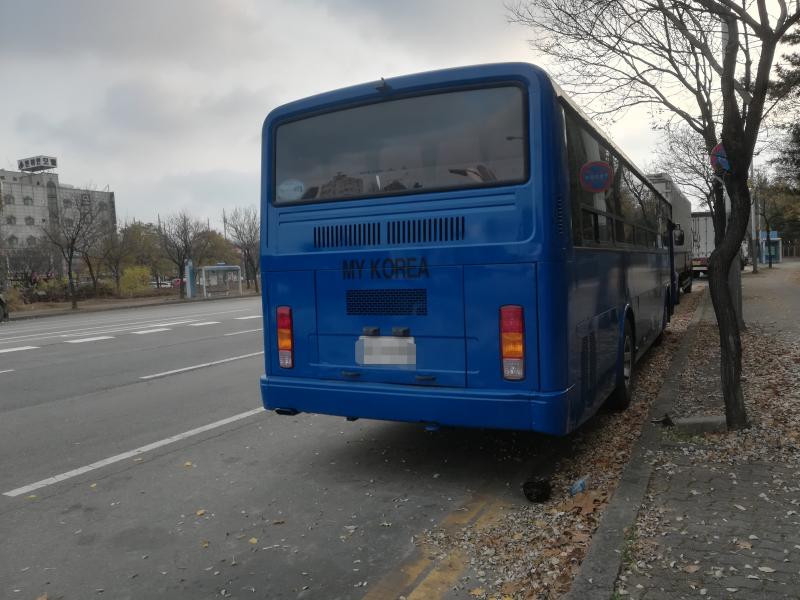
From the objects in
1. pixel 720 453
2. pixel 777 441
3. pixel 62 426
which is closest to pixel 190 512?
pixel 62 426

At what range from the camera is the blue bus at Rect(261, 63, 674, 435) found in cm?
447

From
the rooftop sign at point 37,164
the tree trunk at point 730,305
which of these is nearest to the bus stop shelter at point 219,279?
the tree trunk at point 730,305

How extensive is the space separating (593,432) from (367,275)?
9.15 ft

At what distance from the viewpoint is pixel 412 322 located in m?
4.85

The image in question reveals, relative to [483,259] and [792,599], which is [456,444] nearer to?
[483,259]

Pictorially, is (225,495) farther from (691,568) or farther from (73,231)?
(73,231)

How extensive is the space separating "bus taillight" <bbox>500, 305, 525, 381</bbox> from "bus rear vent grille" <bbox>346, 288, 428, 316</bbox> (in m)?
0.60

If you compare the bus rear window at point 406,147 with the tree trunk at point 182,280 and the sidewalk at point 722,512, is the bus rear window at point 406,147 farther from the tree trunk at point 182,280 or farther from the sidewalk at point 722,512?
the tree trunk at point 182,280

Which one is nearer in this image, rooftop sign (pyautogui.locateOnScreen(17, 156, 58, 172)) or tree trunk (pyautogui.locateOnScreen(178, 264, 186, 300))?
tree trunk (pyautogui.locateOnScreen(178, 264, 186, 300))

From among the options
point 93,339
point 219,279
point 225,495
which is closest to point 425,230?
point 225,495

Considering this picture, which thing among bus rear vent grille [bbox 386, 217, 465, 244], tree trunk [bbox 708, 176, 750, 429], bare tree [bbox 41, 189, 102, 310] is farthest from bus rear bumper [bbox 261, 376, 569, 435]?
bare tree [bbox 41, 189, 102, 310]

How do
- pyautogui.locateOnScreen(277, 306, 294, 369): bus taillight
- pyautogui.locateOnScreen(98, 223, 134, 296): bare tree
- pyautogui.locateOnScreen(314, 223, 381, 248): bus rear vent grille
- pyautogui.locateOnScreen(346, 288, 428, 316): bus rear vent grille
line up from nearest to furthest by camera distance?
pyautogui.locateOnScreen(346, 288, 428, 316): bus rear vent grille
pyautogui.locateOnScreen(314, 223, 381, 248): bus rear vent grille
pyautogui.locateOnScreen(277, 306, 294, 369): bus taillight
pyautogui.locateOnScreen(98, 223, 134, 296): bare tree

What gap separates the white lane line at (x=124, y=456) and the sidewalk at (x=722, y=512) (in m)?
4.39

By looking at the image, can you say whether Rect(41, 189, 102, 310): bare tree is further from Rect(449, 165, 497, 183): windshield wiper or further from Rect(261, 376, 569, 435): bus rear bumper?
Rect(449, 165, 497, 183): windshield wiper
